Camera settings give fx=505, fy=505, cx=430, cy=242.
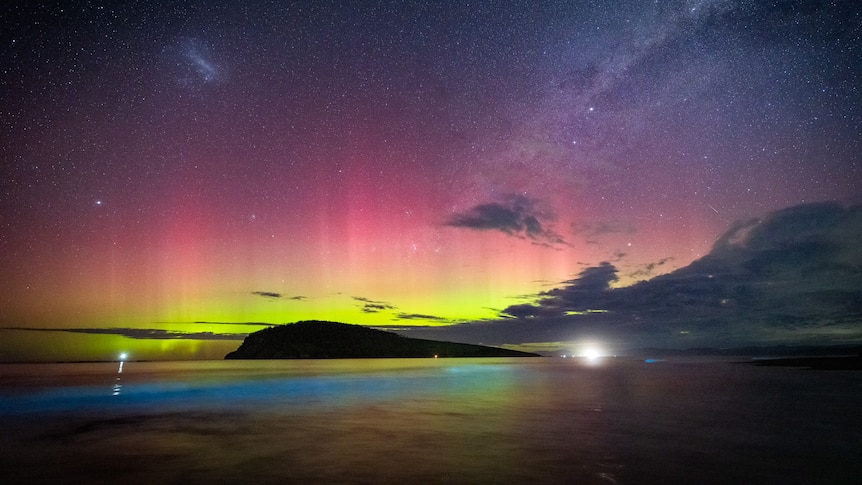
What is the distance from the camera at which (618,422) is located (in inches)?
807

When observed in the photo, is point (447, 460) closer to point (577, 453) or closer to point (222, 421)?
point (577, 453)

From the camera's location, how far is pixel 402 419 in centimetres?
2205

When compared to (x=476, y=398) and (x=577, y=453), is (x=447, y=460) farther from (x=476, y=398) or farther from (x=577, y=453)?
(x=476, y=398)

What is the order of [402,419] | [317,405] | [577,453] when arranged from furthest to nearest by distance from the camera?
[317,405] → [402,419] → [577,453]

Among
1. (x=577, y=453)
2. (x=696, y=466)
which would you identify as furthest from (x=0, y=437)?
(x=696, y=466)

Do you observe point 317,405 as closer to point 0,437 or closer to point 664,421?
point 0,437

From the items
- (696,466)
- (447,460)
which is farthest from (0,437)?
(696,466)

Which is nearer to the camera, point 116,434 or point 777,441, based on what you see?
point 777,441

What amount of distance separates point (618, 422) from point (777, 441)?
5536 mm

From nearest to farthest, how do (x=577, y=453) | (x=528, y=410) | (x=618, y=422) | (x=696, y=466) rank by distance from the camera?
1. (x=696, y=466)
2. (x=577, y=453)
3. (x=618, y=422)
4. (x=528, y=410)

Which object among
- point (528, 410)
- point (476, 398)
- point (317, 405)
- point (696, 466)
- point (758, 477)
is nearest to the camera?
point (758, 477)

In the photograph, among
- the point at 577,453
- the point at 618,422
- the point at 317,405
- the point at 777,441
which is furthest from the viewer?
the point at 317,405

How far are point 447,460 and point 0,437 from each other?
16.6 metres

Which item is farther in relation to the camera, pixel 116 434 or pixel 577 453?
pixel 116 434
